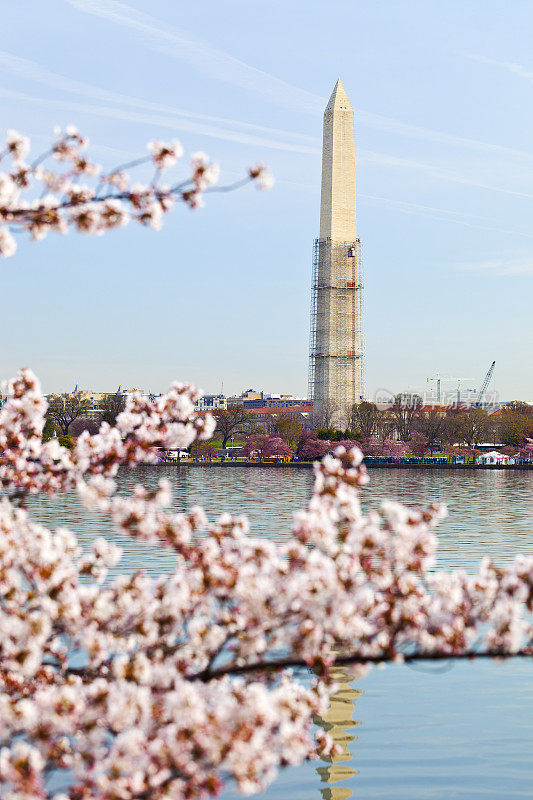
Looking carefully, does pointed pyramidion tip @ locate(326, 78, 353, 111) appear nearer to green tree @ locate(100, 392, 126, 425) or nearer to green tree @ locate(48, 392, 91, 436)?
green tree @ locate(100, 392, 126, 425)

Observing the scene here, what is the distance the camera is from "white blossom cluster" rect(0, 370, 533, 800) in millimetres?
3916

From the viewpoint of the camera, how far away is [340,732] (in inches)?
462

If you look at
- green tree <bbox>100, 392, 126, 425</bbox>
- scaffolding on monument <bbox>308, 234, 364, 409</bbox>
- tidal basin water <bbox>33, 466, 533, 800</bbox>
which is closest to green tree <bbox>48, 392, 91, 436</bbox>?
green tree <bbox>100, 392, 126, 425</bbox>

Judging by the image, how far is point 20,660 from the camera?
4105 mm

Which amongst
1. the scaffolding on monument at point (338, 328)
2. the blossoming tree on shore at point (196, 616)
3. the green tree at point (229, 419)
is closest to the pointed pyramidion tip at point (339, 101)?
the scaffolding on monument at point (338, 328)

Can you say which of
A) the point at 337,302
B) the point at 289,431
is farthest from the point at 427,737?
the point at 337,302

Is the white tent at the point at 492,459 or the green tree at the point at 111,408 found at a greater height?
the green tree at the point at 111,408

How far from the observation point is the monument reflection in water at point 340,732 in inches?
393

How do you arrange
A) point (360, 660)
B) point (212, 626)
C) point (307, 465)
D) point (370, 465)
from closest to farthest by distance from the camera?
point (360, 660), point (212, 626), point (370, 465), point (307, 465)

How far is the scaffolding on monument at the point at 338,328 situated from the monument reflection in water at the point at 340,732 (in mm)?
115351

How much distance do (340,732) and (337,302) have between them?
118784 millimetres

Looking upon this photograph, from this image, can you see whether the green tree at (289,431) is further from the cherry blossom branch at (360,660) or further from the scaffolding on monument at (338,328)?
the cherry blossom branch at (360,660)

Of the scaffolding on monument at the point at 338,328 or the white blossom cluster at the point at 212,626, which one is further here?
the scaffolding on monument at the point at 338,328

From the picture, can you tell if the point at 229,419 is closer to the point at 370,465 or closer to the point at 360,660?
the point at 370,465
